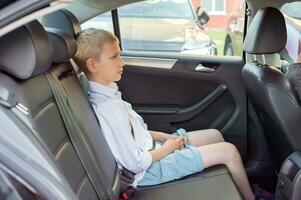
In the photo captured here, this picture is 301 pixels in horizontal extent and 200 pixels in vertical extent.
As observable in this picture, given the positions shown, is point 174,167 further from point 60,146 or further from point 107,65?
point 60,146

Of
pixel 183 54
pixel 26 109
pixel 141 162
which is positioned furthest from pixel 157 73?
pixel 26 109

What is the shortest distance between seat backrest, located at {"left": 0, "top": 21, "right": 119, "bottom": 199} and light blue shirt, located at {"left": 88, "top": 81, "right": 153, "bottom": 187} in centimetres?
5

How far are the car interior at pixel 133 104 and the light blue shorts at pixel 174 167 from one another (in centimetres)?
3

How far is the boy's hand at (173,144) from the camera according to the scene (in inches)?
84.5

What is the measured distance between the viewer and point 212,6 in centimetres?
346

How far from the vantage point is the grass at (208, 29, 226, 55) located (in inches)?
123

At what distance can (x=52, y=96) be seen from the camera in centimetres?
164

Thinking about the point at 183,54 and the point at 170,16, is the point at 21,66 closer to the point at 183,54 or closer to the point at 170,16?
the point at 183,54

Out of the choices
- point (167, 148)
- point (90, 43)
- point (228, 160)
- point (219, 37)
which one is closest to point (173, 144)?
point (167, 148)

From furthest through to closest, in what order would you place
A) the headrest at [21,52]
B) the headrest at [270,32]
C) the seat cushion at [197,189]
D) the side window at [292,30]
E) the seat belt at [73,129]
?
the side window at [292,30] < the headrest at [270,32] < the seat cushion at [197,189] < the seat belt at [73,129] < the headrest at [21,52]

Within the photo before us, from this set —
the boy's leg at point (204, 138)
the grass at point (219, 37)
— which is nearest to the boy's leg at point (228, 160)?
the boy's leg at point (204, 138)

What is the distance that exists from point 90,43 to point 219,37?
4.89 ft

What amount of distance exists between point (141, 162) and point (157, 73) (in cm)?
97

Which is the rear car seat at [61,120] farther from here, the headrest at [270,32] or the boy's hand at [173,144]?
the headrest at [270,32]
